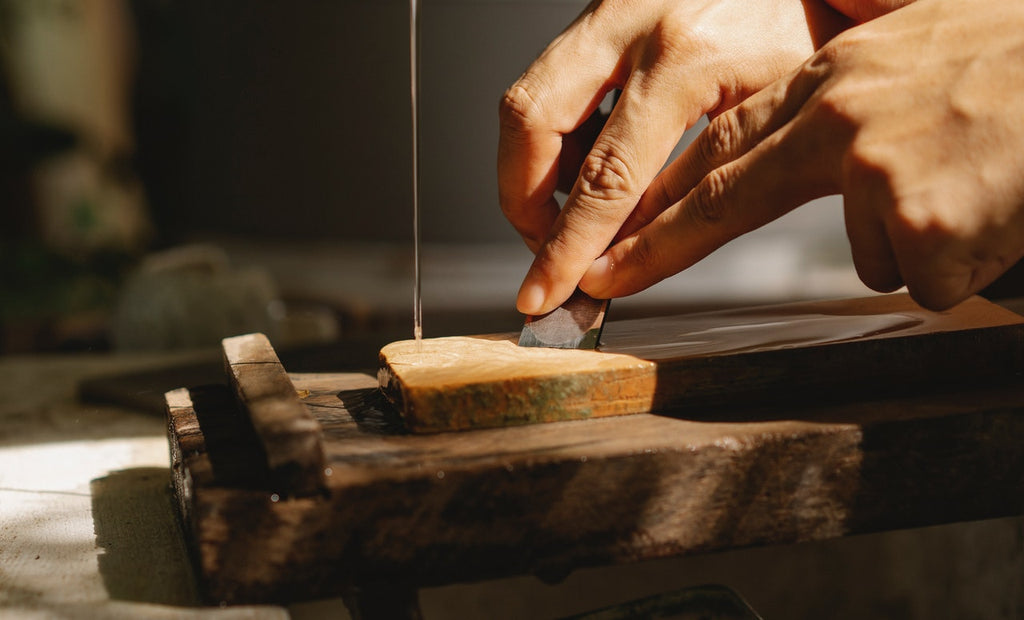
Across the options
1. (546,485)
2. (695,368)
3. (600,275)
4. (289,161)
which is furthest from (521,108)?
(289,161)

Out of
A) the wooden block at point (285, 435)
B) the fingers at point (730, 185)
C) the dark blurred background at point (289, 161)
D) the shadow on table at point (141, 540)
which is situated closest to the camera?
the wooden block at point (285, 435)

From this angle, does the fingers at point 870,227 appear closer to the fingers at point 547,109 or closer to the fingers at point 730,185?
the fingers at point 730,185

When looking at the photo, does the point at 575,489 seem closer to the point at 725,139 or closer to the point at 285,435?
the point at 285,435

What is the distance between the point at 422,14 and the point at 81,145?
2.62 m

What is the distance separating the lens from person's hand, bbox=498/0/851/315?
3.84 feet

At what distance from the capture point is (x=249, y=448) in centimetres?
96

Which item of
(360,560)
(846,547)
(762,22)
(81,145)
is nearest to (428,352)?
(360,560)

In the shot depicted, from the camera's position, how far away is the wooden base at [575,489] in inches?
32.5

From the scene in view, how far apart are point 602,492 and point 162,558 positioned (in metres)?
0.53

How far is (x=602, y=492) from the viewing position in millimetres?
894

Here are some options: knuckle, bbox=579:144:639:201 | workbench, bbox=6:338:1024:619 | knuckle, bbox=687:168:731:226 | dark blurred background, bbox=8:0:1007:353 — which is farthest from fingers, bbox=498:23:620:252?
dark blurred background, bbox=8:0:1007:353

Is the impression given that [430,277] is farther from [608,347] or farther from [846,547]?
[608,347]

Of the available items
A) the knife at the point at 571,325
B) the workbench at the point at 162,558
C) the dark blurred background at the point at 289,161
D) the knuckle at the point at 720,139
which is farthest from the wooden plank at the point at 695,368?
the dark blurred background at the point at 289,161

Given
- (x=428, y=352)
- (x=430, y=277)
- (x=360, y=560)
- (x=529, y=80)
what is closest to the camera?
(x=360, y=560)
